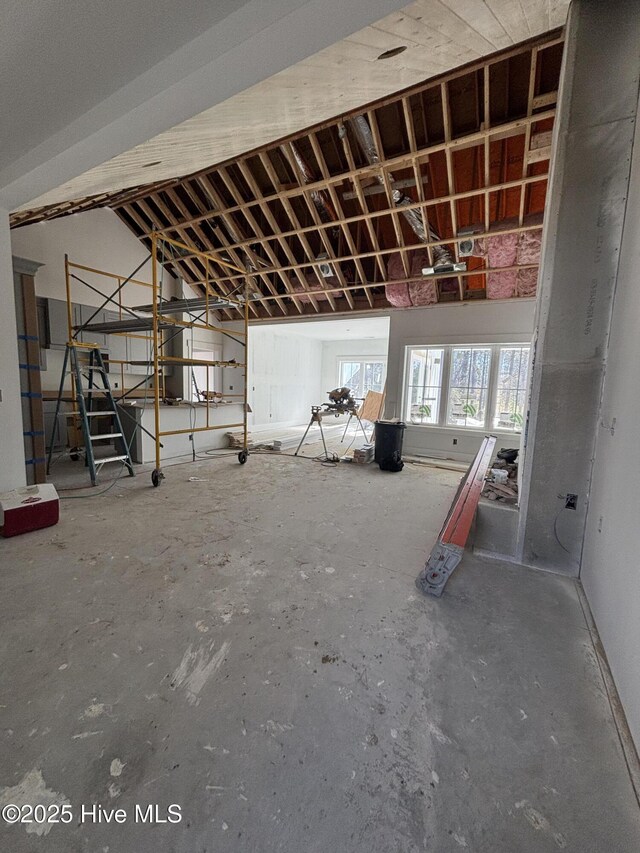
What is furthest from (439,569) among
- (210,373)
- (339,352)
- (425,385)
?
(339,352)

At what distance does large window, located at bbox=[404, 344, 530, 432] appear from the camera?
575cm

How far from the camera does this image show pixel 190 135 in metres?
2.48

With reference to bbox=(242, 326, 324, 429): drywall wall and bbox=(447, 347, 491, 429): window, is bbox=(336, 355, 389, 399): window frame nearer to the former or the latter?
bbox=(242, 326, 324, 429): drywall wall

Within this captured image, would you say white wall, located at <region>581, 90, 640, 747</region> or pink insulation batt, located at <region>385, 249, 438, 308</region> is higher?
pink insulation batt, located at <region>385, 249, 438, 308</region>

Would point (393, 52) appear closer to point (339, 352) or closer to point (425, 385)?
point (425, 385)

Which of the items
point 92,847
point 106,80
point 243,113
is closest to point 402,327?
point 243,113

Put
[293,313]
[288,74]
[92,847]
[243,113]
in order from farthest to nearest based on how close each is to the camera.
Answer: [293,313], [243,113], [288,74], [92,847]

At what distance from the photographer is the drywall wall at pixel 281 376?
8.62 m

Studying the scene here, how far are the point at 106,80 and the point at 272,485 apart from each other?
3.61 metres

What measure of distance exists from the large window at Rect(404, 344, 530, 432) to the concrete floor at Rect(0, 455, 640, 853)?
4.00m

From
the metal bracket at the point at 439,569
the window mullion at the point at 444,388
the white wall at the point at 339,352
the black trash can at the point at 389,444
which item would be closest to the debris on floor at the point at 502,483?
the metal bracket at the point at 439,569

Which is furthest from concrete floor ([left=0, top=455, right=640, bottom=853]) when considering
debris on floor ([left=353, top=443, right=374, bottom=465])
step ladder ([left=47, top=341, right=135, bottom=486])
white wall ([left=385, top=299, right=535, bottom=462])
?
white wall ([left=385, top=299, right=535, bottom=462])

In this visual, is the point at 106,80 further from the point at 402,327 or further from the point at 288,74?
the point at 402,327

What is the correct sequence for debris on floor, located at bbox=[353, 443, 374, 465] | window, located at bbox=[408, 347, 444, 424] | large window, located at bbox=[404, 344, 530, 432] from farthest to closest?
window, located at bbox=[408, 347, 444, 424] → large window, located at bbox=[404, 344, 530, 432] → debris on floor, located at bbox=[353, 443, 374, 465]
